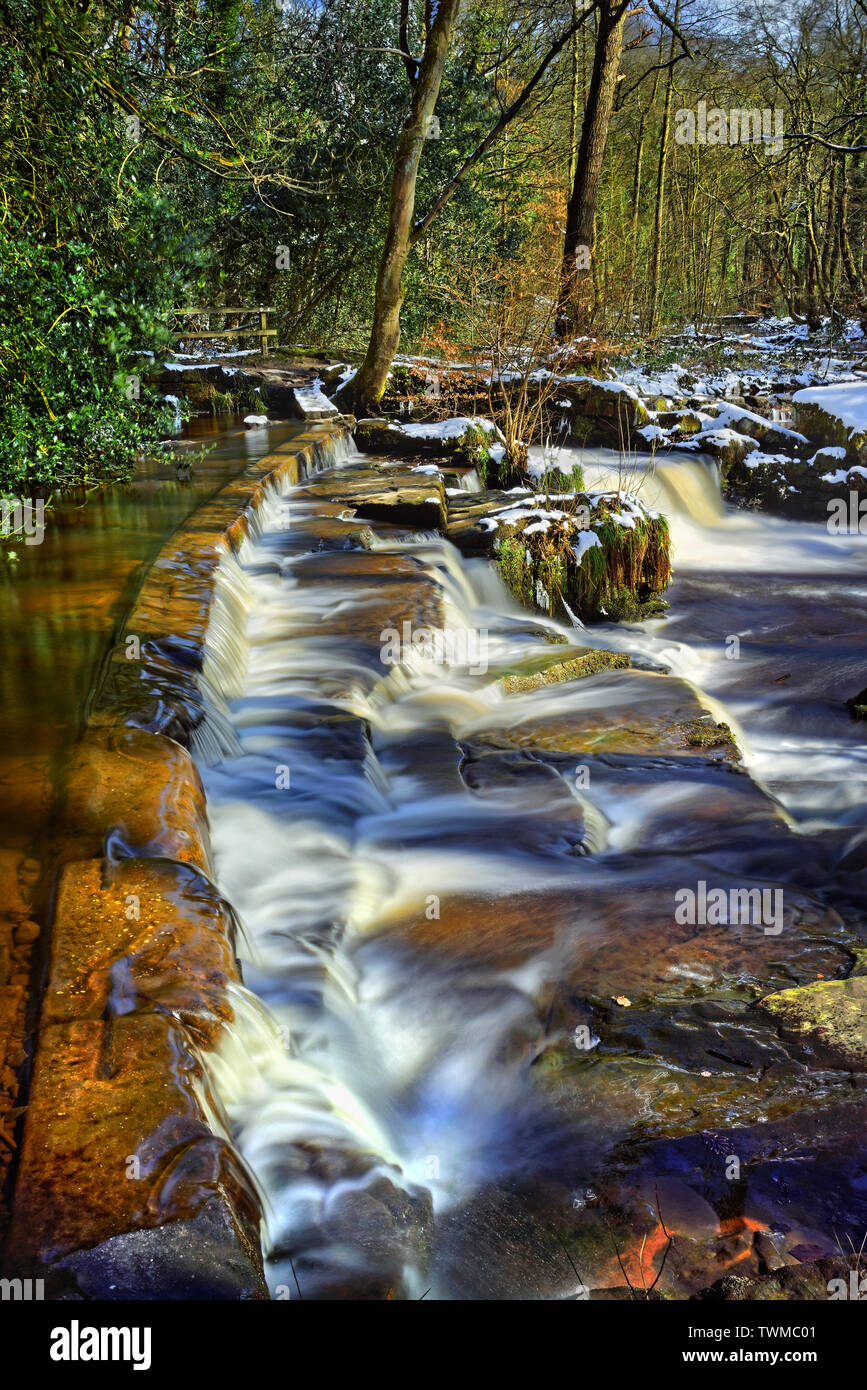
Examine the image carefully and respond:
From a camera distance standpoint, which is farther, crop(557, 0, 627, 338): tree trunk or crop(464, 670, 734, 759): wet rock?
crop(557, 0, 627, 338): tree trunk

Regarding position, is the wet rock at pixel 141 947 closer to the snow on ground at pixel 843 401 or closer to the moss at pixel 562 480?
the moss at pixel 562 480

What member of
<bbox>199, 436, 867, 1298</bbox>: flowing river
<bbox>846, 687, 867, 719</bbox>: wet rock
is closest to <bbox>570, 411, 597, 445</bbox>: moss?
<bbox>199, 436, 867, 1298</bbox>: flowing river

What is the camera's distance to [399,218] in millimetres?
13477

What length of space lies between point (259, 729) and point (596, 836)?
2126 mm

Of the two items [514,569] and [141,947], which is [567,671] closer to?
[514,569]

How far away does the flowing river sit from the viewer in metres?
2.82

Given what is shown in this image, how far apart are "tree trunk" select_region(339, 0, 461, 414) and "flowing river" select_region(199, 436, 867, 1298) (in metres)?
6.98

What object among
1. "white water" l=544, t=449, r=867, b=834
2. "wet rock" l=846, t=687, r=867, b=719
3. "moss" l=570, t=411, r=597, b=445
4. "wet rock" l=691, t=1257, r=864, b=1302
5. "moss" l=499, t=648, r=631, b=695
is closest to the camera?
"wet rock" l=691, t=1257, r=864, b=1302

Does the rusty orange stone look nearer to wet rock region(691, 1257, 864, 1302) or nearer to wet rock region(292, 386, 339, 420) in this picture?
wet rock region(691, 1257, 864, 1302)

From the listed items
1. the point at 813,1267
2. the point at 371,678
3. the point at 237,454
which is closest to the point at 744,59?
the point at 237,454

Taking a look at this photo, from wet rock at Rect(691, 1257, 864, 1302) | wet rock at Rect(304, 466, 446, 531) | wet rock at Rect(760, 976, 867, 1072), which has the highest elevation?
wet rock at Rect(304, 466, 446, 531)

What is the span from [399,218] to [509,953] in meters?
11.9

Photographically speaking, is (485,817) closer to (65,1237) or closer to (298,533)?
(65,1237)

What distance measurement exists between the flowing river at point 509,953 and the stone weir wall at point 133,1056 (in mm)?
283
